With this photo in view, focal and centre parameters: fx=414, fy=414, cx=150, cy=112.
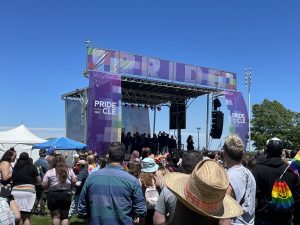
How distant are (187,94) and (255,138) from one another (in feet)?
113

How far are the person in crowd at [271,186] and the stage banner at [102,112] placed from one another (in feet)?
40.7

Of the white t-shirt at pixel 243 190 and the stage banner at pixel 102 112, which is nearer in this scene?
the white t-shirt at pixel 243 190

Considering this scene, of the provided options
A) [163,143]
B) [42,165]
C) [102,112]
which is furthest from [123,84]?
[42,165]

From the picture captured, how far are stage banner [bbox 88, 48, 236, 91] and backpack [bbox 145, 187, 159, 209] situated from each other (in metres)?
11.4

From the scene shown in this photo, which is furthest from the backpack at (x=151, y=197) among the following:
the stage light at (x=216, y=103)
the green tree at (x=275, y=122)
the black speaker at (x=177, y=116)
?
the green tree at (x=275, y=122)

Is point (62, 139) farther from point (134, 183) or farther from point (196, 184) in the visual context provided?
point (196, 184)

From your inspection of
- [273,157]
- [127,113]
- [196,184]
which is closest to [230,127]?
[127,113]

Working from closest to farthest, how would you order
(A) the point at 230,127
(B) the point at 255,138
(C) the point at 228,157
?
(C) the point at 228,157 < (A) the point at 230,127 < (B) the point at 255,138

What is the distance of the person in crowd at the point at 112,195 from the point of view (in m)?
3.86

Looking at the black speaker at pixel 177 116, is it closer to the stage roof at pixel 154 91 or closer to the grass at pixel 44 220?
the stage roof at pixel 154 91

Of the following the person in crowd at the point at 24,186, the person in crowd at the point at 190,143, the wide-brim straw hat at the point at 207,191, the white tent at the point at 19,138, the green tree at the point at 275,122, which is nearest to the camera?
the wide-brim straw hat at the point at 207,191

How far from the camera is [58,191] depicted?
262 inches

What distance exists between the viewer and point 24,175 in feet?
22.0

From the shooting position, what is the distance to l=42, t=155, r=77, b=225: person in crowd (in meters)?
6.64
